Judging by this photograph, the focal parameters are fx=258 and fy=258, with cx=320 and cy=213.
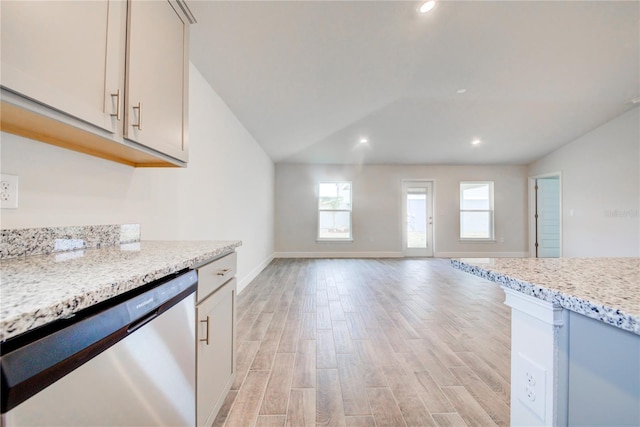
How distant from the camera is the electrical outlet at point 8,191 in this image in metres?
0.92

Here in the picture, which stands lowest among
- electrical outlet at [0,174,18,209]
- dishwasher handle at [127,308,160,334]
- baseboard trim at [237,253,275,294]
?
baseboard trim at [237,253,275,294]

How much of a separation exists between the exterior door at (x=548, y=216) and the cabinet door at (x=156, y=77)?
816 centimetres

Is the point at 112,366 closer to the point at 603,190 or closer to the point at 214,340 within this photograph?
the point at 214,340

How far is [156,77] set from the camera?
126 centimetres

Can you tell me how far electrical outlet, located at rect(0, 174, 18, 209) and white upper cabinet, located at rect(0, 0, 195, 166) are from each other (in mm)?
179

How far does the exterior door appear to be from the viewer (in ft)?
21.4

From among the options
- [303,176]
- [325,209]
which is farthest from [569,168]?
[303,176]

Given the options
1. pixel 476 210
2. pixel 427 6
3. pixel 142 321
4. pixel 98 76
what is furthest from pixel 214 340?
pixel 476 210

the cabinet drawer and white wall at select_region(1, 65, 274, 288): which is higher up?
white wall at select_region(1, 65, 274, 288)

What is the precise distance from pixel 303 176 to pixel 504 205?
5.31 meters

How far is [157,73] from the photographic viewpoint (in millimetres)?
1269

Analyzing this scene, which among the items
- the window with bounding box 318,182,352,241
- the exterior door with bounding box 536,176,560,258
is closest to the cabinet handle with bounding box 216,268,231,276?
the window with bounding box 318,182,352,241

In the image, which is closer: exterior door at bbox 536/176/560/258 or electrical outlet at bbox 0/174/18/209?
electrical outlet at bbox 0/174/18/209

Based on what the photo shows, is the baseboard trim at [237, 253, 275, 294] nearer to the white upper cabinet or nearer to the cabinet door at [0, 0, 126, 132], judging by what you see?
the white upper cabinet
